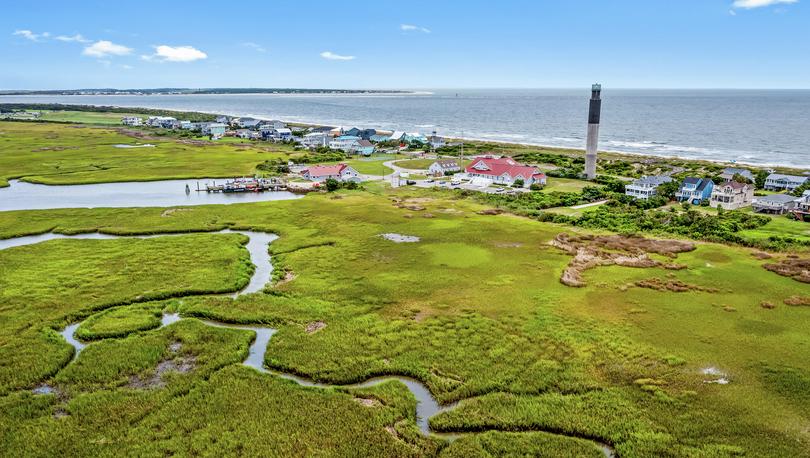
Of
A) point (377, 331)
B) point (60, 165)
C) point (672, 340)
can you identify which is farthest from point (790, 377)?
point (60, 165)

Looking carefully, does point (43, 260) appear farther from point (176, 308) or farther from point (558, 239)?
point (558, 239)

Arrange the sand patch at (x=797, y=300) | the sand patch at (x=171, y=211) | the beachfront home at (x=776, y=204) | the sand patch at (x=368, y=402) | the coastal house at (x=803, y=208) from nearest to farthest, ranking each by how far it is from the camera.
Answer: the sand patch at (x=368, y=402) < the sand patch at (x=797, y=300) < the coastal house at (x=803, y=208) < the sand patch at (x=171, y=211) < the beachfront home at (x=776, y=204)

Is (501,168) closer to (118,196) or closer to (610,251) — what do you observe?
(610,251)

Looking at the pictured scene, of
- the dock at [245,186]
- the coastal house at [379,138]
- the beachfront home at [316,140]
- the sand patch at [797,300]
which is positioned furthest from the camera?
the coastal house at [379,138]

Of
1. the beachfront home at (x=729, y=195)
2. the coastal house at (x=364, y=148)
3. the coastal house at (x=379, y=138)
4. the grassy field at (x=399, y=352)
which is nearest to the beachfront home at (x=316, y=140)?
the coastal house at (x=364, y=148)

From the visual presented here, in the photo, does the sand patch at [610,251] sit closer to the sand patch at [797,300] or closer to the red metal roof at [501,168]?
the sand patch at [797,300]

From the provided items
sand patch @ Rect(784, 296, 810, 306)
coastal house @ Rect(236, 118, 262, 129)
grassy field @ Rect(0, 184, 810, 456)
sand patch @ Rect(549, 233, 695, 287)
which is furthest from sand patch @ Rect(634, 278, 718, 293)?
coastal house @ Rect(236, 118, 262, 129)
